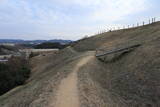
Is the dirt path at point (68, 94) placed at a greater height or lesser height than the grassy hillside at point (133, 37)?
lesser

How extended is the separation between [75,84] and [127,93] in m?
3.48

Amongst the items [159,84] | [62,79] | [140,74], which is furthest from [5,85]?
[159,84]

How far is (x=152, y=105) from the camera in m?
12.2

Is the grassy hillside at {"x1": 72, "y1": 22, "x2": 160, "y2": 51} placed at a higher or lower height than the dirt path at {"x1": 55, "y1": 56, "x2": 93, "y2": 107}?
higher

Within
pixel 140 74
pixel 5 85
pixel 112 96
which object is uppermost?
pixel 140 74

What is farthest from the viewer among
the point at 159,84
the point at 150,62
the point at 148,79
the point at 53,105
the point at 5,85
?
the point at 5,85

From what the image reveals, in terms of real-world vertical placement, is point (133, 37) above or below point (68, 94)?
above

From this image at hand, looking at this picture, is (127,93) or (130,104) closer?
(130,104)

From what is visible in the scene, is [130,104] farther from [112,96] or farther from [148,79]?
[148,79]

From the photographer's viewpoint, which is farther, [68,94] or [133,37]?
[133,37]

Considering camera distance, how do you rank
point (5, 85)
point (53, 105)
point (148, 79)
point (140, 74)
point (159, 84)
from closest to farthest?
point (53, 105) → point (159, 84) → point (148, 79) → point (140, 74) → point (5, 85)

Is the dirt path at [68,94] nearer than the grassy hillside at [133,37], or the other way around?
the dirt path at [68,94]

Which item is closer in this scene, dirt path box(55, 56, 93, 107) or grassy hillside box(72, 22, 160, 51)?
dirt path box(55, 56, 93, 107)

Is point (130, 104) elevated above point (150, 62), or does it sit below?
below
